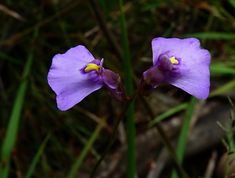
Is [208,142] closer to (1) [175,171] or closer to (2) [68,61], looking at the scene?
(1) [175,171]

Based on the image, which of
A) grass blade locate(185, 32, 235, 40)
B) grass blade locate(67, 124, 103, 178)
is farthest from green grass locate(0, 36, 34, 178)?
grass blade locate(185, 32, 235, 40)

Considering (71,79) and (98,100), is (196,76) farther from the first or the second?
(98,100)

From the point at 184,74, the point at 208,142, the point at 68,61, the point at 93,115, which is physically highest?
the point at 68,61

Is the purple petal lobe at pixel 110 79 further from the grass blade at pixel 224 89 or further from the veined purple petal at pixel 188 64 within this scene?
the grass blade at pixel 224 89

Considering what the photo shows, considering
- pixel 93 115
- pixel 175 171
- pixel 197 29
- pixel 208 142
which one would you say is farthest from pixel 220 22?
pixel 175 171

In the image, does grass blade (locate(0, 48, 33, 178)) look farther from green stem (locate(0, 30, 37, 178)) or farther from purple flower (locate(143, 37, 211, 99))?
purple flower (locate(143, 37, 211, 99))

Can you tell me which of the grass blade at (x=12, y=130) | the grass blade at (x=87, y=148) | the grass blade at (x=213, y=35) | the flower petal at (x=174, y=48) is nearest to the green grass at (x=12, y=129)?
the grass blade at (x=12, y=130)
